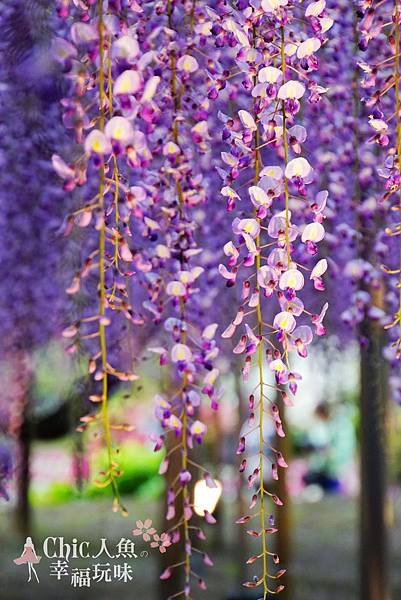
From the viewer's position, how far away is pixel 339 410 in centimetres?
919

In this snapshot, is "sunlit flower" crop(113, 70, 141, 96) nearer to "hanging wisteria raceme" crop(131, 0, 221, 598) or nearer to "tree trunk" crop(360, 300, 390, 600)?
"hanging wisteria raceme" crop(131, 0, 221, 598)

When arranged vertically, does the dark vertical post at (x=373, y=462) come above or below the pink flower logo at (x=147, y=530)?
above

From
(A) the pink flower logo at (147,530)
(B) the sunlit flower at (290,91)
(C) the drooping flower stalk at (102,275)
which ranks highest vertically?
(B) the sunlit flower at (290,91)

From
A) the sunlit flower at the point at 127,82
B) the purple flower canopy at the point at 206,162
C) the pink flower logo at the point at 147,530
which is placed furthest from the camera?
the pink flower logo at the point at 147,530

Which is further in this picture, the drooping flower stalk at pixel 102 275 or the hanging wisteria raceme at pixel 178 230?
the hanging wisteria raceme at pixel 178 230

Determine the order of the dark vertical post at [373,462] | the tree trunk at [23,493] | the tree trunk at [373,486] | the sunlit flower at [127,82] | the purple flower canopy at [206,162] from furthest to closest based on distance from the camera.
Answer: the tree trunk at [23,493], the tree trunk at [373,486], the dark vertical post at [373,462], the purple flower canopy at [206,162], the sunlit flower at [127,82]

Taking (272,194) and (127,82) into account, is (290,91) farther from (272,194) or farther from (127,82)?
(127,82)

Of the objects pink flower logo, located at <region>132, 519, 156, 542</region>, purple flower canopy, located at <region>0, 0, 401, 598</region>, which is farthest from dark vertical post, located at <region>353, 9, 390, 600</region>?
pink flower logo, located at <region>132, 519, 156, 542</region>

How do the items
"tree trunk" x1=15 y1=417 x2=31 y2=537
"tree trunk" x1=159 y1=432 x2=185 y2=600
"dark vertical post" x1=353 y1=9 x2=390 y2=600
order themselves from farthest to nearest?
"tree trunk" x1=15 y1=417 x2=31 y2=537
"tree trunk" x1=159 y1=432 x2=185 y2=600
"dark vertical post" x1=353 y1=9 x2=390 y2=600

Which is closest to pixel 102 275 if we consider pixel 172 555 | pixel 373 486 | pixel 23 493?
pixel 373 486

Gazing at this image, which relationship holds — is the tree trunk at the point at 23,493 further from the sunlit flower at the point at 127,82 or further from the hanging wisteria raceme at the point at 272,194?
Result: the sunlit flower at the point at 127,82

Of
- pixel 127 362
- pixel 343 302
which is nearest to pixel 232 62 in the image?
pixel 127 362

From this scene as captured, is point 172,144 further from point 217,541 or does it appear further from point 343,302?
point 217,541

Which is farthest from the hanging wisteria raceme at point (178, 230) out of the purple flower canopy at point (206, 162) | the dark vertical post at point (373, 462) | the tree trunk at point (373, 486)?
the tree trunk at point (373, 486)
